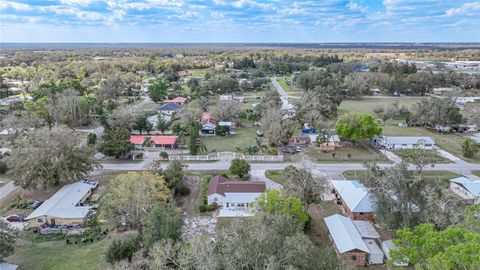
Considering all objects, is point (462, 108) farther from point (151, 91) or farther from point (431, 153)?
point (151, 91)

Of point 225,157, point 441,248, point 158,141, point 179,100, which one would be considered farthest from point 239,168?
point 179,100

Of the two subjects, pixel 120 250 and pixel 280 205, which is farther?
pixel 280 205

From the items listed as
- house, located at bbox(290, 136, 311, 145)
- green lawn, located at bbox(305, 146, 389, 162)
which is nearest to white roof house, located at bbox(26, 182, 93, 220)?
green lawn, located at bbox(305, 146, 389, 162)

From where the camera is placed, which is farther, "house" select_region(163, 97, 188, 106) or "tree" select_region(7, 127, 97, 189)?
"house" select_region(163, 97, 188, 106)

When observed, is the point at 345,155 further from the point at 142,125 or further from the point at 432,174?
the point at 142,125

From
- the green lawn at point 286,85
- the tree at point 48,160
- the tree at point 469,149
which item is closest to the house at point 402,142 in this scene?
the tree at point 469,149

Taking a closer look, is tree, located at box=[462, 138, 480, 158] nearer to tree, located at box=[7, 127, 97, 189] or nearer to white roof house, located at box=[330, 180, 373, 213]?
white roof house, located at box=[330, 180, 373, 213]
